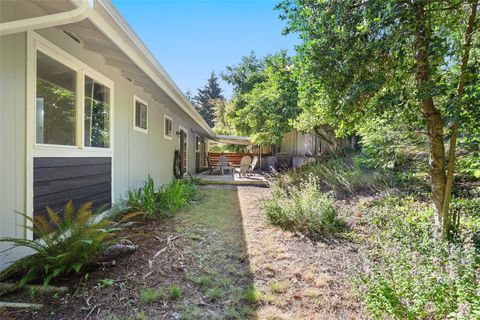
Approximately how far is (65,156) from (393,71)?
13.4 feet

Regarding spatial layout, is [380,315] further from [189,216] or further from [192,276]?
[189,216]

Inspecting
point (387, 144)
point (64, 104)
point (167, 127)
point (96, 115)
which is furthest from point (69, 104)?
point (387, 144)

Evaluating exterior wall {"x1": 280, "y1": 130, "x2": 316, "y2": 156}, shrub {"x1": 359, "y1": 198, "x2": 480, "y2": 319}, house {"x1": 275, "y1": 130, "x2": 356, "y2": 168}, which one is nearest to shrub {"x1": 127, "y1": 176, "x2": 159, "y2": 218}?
shrub {"x1": 359, "y1": 198, "x2": 480, "y2": 319}

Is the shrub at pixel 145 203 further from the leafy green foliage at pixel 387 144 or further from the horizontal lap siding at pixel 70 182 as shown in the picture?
the leafy green foliage at pixel 387 144

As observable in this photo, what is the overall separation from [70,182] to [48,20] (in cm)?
195

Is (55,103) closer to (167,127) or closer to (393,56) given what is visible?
(393,56)

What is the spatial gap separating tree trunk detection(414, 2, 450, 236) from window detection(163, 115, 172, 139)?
6531 mm

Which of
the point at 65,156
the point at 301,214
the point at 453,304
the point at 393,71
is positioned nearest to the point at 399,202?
the point at 301,214

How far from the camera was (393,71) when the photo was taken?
308 centimetres

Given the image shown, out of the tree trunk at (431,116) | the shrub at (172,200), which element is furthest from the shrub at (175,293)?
the tree trunk at (431,116)

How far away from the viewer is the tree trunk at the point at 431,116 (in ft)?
9.11

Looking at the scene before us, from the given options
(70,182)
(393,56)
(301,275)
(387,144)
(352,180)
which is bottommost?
(301,275)

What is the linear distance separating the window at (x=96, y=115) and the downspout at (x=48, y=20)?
1530mm

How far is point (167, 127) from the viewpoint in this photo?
828cm
